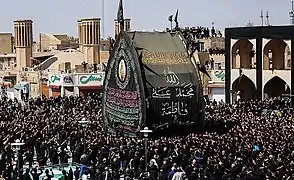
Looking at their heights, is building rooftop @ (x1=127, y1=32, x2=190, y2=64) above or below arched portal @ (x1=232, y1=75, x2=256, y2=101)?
above

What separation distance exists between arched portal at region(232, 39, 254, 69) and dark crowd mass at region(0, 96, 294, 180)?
10.1 m

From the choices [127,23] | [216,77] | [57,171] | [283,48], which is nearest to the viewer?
[57,171]

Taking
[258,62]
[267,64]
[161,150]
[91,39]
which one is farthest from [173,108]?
[91,39]

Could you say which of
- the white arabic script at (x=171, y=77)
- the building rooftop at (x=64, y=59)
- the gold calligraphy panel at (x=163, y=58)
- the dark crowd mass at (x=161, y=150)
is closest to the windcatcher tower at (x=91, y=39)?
the building rooftop at (x=64, y=59)

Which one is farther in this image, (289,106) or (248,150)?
(289,106)

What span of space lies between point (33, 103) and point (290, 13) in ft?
62.9

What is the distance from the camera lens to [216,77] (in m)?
39.8

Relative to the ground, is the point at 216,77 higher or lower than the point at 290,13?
lower

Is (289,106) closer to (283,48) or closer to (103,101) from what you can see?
(283,48)

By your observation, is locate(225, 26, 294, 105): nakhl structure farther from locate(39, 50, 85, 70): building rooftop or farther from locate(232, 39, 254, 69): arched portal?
locate(39, 50, 85, 70): building rooftop

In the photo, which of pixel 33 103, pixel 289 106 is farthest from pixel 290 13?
pixel 33 103

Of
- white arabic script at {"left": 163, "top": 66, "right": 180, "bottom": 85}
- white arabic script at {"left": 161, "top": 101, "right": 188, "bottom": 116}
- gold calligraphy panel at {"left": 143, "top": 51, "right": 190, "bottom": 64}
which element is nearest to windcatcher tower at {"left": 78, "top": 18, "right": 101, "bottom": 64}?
gold calligraphy panel at {"left": 143, "top": 51, "right": 190, "bottom": 64}

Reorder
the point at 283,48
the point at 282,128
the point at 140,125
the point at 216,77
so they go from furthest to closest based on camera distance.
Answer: the point at 216,77 → the point at 283,48 → the point at 140,125 → the point at 282,128

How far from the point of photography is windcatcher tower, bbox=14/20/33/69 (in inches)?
2188
